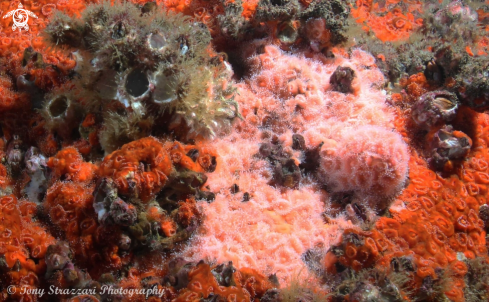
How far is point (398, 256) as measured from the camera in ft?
9.14

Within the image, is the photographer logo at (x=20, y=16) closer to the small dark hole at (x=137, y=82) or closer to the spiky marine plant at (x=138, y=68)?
the spiky marine plant at (x=138, y=68)

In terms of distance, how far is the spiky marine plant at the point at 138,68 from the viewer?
3.05 metres

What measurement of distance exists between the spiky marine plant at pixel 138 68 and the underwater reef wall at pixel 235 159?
0.06 ft

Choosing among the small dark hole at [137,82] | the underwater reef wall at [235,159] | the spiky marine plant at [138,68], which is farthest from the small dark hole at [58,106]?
the small dark hole at [137,82]

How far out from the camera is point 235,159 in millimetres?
3559

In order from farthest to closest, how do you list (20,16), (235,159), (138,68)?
1. (20,16)
2. (235,159)
3. (138,68)

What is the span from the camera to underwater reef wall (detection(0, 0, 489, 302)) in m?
2.66

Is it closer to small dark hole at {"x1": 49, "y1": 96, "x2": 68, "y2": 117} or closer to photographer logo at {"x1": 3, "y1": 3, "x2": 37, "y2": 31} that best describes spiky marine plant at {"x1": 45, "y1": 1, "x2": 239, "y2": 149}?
small dark hole at {"x1": 49, "y1": 96, "x2": 68, "y2": 117}

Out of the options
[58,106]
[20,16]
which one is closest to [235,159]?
[58,106]

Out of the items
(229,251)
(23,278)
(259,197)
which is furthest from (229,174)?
(23,278)

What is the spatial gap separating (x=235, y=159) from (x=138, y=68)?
137 cm

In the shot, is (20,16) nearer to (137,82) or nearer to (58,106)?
(58,106)

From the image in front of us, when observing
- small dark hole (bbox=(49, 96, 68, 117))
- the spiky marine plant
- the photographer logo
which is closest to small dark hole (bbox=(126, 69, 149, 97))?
the spiky marine plant

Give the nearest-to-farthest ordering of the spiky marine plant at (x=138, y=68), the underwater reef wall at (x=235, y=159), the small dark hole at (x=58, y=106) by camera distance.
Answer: the underwater reef wall at (x=235, y=159) → the spiky marine plant at (x=138, y=68) → the small dark hole at (x=58, y=106)
